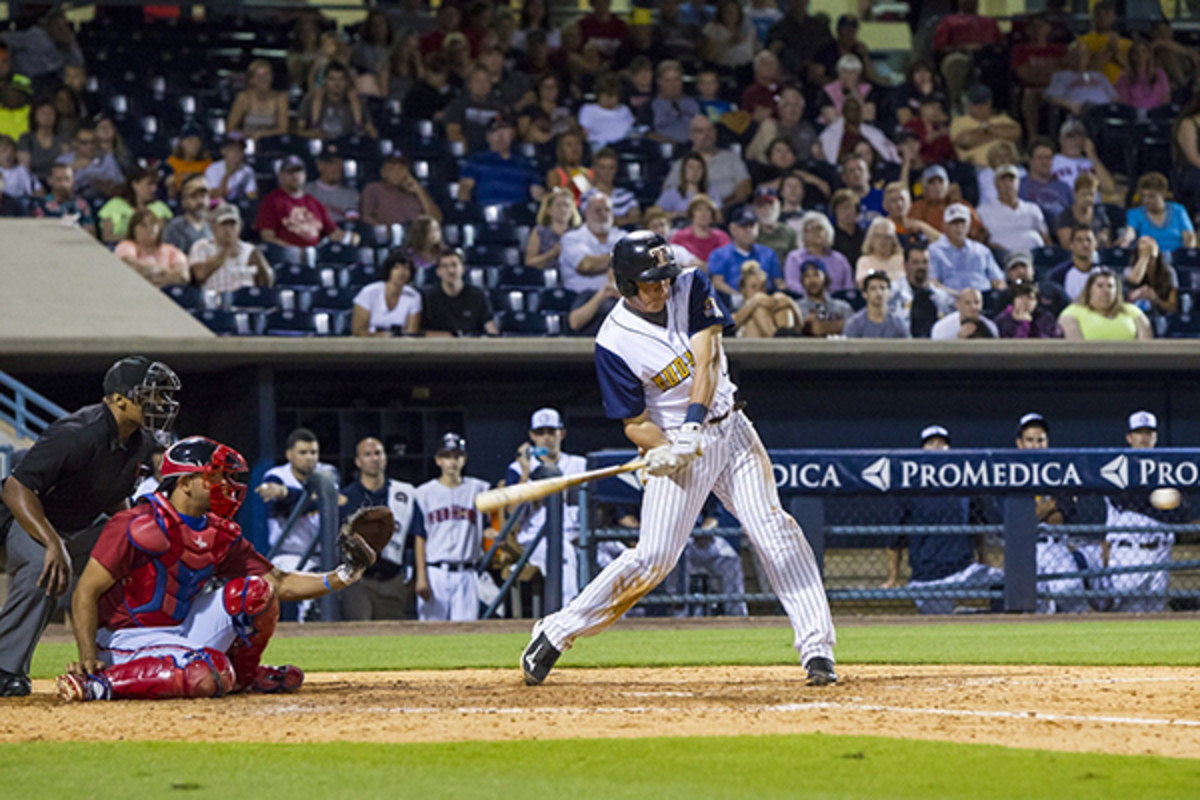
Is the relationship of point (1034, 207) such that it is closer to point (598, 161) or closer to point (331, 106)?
point (598, 161)

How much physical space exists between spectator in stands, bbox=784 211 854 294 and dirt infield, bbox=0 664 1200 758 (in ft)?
21.0

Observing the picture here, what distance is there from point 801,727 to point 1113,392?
9117mm

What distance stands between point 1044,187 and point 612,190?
3.88 m

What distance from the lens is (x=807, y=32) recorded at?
16.6m

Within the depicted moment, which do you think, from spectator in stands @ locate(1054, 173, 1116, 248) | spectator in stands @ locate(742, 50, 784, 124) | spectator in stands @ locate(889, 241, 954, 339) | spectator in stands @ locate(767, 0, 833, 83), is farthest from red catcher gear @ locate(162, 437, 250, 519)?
spectator in stands @ locate(767, 0, 833, 83)

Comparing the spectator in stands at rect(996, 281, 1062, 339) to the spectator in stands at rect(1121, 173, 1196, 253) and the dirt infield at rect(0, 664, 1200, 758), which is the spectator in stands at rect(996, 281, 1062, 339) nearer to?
the spectator in stands at rect(1121, 173, 1196, 253)

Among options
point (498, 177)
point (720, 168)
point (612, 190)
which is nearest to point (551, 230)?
point (612, 190)

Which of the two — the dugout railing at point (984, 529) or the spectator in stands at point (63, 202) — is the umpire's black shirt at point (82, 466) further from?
Answer: the spectator in stands at point (63, 202)

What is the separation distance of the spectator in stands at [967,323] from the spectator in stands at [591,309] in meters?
2.36

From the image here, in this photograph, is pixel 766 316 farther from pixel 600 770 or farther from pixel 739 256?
pixel 600 770

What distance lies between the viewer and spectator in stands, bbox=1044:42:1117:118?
16.4 metres

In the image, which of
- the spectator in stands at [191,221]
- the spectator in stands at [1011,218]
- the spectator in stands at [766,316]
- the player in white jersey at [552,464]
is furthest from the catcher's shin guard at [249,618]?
the spectator in stands at [1011,218]

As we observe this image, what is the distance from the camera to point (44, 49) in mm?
14711

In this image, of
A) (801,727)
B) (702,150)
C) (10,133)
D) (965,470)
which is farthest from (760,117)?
(801,727)
